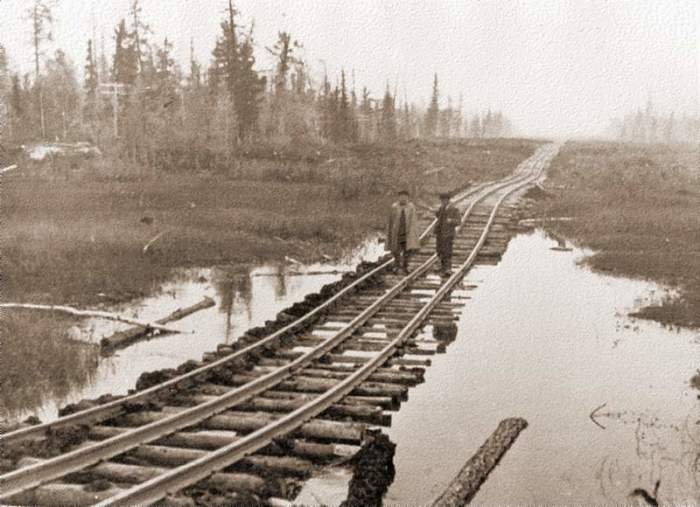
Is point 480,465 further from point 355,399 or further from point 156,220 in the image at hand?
point 156,220

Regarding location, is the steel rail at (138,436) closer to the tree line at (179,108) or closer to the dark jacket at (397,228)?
the dark jacket at (397,228)

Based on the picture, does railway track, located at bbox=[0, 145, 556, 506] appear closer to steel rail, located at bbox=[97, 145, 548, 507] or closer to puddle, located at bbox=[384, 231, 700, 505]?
steel rail, located at bbox=[97, 145, 548, 507]

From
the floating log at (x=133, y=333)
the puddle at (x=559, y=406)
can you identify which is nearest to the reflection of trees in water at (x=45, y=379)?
the floating log at (x=133, y=333)

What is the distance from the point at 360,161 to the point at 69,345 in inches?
1251

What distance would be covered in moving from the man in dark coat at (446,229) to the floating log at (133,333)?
5.19 meters

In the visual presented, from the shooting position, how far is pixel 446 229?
52.1 ft

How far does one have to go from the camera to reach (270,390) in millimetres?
8820

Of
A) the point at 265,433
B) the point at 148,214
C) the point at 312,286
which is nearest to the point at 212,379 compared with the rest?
the point at 265,433

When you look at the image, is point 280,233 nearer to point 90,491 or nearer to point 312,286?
point 312,286

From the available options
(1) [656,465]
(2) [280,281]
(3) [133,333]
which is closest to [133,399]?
(3) [133,333]

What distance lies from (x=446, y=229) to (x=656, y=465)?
8.97 metres

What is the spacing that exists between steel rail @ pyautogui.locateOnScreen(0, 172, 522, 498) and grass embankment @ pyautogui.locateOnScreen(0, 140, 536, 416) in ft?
10.3

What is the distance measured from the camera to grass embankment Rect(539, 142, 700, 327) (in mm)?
16875

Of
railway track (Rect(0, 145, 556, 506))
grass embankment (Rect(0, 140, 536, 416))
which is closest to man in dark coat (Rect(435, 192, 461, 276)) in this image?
railway track (Rect(0, 145, 556, 506))
